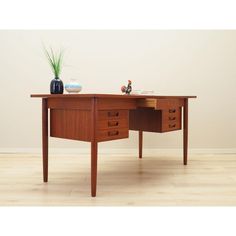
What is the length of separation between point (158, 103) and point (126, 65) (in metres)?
1.28

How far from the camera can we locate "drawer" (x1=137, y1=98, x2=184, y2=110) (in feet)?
7.20

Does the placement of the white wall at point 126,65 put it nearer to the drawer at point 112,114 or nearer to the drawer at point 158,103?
the drawer at point 158,103

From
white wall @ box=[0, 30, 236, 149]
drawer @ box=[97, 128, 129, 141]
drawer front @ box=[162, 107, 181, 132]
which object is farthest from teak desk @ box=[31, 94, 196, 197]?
white wall @ box=[0, 30, 236, 149]

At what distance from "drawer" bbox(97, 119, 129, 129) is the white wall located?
1386mm

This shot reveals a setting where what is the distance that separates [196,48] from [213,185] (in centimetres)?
176

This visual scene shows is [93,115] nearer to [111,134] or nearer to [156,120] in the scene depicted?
[111,134]

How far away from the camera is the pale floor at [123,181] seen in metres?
1.84

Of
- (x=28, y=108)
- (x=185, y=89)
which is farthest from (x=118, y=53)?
(x=28, y=108)

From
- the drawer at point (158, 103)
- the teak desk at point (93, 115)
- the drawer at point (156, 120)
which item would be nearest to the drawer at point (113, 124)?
the teak desk at point (93, 115)

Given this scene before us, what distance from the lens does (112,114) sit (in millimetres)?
1990

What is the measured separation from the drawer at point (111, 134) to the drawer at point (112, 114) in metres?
0.08

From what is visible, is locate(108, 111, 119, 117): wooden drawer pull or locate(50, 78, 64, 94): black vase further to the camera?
locate(50, 78, 64, 94): black vase

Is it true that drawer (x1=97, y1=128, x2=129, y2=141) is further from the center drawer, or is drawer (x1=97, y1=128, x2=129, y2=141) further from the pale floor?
the pale floor

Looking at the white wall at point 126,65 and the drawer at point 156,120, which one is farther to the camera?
the white wall at point 126,65
